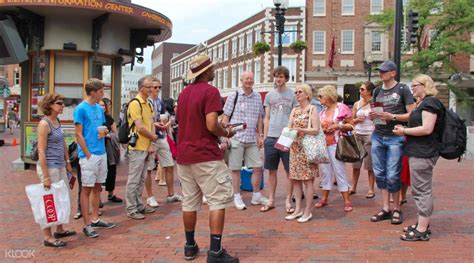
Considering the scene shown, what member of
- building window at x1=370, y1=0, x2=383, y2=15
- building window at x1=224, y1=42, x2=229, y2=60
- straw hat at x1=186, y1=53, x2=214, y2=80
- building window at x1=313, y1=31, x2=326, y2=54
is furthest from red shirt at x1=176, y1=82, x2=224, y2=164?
building window at x1=224, y1=42, x2=229, y2=60

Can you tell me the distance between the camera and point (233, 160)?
6734 mm

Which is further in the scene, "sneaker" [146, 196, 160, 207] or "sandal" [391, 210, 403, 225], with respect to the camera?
"sneaker" [146, 196, 160, 207]

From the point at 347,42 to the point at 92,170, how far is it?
37.8m

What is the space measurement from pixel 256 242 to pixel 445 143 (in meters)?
2.33

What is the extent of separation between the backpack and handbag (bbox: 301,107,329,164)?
4.91ft

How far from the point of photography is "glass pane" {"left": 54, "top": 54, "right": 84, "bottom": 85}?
34.5 ft

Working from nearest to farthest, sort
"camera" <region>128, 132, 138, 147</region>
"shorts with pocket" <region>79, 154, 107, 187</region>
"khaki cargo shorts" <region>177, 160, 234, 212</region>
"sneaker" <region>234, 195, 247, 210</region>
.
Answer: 1. "khaki cargo shorts" <region>177, 160, 234, 212</region>
2. "shorts with pocket" <region>79, 154, 107, 187</region>
3. "camera" <region>128, 132, 138, 147</region>
4. "sneaker" <region>234, 195, 247, 210</region>

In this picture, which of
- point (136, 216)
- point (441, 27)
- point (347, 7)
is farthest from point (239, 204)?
point (347, 7)

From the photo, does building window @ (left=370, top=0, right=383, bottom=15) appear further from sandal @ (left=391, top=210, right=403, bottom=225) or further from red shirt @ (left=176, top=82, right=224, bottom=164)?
red shirt @ (left=176, top=82, right=224, bottom=164)

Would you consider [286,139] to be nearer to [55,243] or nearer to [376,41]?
[55,243]

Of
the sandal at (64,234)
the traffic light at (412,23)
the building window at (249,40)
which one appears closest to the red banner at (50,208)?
the sandal at (64,234)

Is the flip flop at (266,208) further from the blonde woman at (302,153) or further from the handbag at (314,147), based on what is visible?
the handbag at (314,147)

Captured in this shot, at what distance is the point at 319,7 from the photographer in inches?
1615

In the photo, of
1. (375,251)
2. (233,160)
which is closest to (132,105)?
(233,160)
